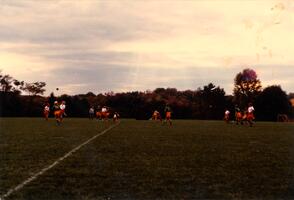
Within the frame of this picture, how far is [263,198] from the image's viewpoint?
7.91m

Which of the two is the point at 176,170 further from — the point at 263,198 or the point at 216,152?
the point at 216,152

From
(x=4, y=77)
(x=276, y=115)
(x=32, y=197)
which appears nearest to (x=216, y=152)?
(x=32, y=197)

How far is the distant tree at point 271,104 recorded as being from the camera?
9112 cm

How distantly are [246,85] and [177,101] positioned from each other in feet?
52.0

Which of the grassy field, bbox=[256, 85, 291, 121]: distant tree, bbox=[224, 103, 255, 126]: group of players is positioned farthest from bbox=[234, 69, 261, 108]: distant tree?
the grassy field

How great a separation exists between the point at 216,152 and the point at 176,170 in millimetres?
4729

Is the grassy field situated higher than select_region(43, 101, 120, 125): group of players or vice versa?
select_region(43, 101, 120, 125): group of players

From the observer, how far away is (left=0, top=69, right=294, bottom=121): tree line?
91438 mm

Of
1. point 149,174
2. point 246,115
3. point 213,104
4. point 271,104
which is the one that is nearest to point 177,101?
point 213,104

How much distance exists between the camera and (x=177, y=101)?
350 feet

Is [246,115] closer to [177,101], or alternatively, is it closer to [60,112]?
[60,112]

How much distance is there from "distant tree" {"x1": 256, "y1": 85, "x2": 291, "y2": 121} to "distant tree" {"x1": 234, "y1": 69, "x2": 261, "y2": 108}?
15.6 m

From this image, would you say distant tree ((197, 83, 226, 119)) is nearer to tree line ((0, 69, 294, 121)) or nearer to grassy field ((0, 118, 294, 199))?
tree line ((0, 69, 294, 121))

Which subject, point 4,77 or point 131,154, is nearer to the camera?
point 131,154
